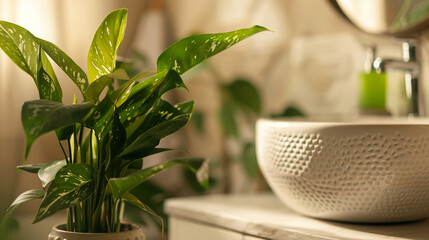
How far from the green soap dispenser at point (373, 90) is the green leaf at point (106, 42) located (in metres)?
0.69

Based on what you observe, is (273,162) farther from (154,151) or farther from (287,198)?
(154,151)

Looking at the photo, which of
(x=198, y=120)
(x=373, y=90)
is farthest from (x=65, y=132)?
(x=198, y=120)

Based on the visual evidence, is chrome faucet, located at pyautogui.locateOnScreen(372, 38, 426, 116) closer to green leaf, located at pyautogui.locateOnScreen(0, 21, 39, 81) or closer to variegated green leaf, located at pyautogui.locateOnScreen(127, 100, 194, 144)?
variegated green leaf, located at pyautogui.locateOnScreen(127, 100, 194, 144)

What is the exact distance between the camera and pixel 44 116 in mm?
538

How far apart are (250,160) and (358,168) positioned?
31.2 inches

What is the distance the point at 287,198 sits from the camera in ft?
2.99

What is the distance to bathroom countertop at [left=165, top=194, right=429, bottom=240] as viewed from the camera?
0.80m

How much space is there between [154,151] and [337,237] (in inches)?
11.1

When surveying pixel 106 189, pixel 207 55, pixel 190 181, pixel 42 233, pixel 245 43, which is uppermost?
pixel 245 43

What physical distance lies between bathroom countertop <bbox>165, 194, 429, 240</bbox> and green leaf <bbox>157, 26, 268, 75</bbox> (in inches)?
11.7

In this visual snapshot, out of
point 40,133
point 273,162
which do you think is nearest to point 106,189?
point 40,133

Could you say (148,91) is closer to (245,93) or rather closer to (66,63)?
(66,63)

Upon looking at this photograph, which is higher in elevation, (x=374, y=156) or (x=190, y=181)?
(x=374, y=156)

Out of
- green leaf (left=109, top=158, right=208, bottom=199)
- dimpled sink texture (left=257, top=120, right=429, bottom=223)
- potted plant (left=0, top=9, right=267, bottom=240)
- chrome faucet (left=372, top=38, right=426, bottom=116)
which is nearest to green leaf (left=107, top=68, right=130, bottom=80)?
potted plant (left=0, top=9, right=267, bottom=240)
